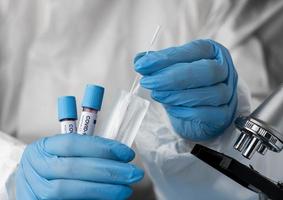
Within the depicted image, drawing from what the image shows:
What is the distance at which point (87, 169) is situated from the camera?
2.13 feet

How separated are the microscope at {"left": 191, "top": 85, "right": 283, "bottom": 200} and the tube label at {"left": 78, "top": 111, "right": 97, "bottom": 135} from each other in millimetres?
A: 174

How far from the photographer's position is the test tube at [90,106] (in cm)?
67

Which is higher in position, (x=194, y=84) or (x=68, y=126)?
(x=194, y=84)

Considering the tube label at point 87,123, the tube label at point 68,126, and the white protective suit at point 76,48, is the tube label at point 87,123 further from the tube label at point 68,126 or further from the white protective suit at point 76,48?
the white protective suit at point 76,48

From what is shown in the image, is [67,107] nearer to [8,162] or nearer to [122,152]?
[122,152]

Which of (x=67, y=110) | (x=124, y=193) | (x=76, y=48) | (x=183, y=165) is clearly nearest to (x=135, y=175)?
(x=124, y=193)

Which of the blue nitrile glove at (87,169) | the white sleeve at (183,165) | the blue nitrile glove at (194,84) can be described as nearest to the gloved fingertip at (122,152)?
the blue nitrile glove at (87,169)

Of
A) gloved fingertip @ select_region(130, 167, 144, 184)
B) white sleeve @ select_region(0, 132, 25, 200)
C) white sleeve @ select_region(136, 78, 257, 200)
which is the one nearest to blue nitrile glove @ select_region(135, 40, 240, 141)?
white sleeve @ select_region(136, 78, 257, 200)

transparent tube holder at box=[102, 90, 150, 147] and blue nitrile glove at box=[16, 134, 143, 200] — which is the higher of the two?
transparent tube holder at box=[102, 90, 150, 147]

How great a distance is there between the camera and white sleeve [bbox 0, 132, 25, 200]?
2.62 feet

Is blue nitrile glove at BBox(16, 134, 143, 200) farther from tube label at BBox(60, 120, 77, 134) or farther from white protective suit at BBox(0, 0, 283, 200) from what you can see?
white protective suit at BBox(0, 0, 283, 200)

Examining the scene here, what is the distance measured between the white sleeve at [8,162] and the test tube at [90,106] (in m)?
0.20

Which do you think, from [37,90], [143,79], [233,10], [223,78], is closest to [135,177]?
[143,79]

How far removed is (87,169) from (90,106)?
9 cm
